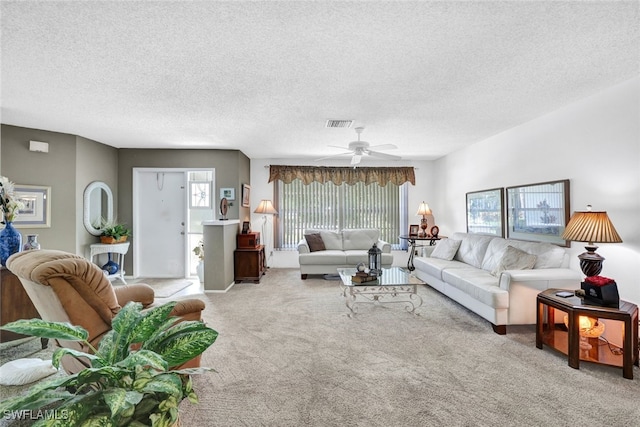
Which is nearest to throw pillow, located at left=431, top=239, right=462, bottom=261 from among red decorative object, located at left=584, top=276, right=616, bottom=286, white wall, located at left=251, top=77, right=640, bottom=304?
white wall, located at left=251, top=77, right=640, bottom=304

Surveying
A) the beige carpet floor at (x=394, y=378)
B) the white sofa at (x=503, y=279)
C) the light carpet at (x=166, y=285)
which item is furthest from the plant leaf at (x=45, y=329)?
the light carpet at (x=166, y=285)

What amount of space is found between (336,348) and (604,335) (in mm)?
2483

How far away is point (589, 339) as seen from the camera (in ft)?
9.03

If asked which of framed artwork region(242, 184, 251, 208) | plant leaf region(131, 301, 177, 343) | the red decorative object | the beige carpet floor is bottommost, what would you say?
the beige carpet floor

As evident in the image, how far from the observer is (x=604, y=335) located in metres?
2.79

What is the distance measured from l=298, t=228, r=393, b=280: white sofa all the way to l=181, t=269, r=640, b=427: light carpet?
195 cm

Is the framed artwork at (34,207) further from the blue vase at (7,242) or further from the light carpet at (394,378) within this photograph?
the light carpet at (394,378)

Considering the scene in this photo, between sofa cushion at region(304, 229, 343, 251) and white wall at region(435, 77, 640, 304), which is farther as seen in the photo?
sofa cushion at region(304, 229, 343, 251)

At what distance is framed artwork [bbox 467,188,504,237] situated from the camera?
14.8ft

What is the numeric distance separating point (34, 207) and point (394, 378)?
4.98 metres

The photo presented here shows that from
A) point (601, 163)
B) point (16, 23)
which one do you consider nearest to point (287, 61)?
point (16, 23)

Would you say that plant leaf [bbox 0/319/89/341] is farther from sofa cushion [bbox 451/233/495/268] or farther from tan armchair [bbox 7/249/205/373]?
sofa cushion [bbox 451/233/495/268]

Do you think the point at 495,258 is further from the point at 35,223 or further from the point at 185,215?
the point at 35,223

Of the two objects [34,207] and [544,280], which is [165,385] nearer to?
[544,280]
